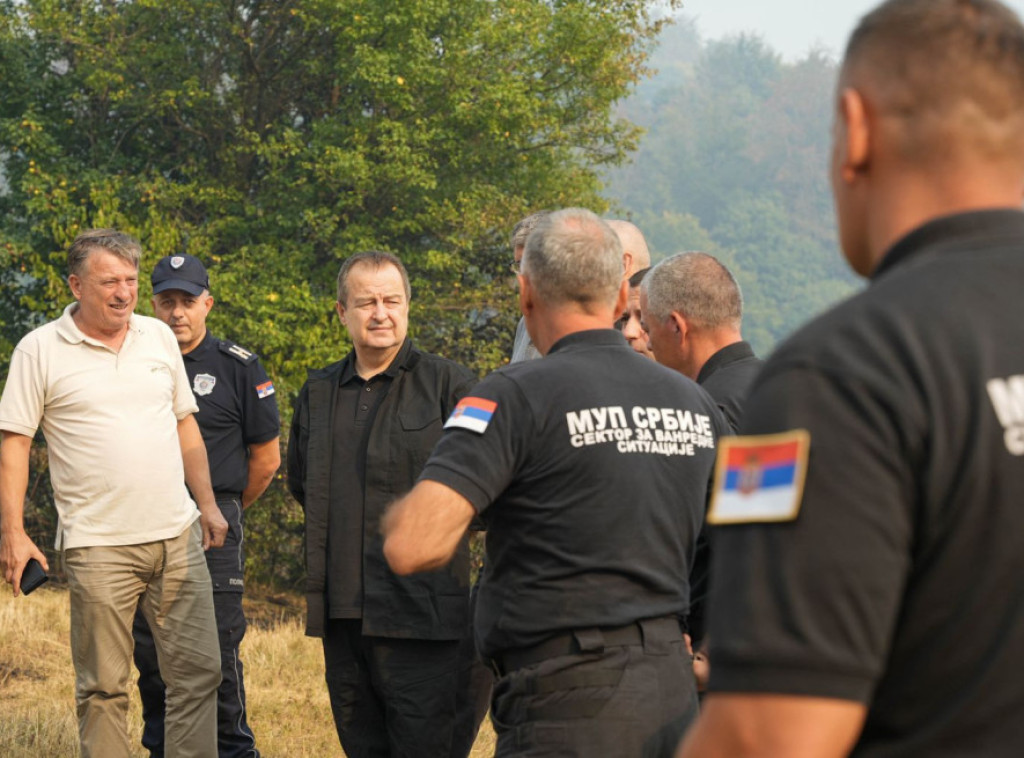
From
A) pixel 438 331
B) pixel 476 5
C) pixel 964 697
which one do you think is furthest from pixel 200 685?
pixel 476 5

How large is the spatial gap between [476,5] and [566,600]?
19.5 meters

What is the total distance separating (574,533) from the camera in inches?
121

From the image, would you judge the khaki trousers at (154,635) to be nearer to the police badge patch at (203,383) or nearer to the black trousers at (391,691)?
the black trousers at (391,691)

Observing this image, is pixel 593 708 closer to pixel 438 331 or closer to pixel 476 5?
pixel 438 331

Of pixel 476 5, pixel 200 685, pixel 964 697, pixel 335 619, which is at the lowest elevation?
pixel 200 685

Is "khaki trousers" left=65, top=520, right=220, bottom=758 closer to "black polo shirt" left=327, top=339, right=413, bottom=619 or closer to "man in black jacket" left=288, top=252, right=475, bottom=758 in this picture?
"man in black jacket" left=288, top=252, right=475, bottom=758

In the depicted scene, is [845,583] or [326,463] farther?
[326,463]

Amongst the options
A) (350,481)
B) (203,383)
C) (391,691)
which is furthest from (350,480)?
(203,383)

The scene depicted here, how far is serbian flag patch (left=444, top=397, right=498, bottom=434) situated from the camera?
3.04m

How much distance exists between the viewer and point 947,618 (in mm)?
1297

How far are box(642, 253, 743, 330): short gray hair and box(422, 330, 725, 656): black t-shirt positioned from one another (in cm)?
98

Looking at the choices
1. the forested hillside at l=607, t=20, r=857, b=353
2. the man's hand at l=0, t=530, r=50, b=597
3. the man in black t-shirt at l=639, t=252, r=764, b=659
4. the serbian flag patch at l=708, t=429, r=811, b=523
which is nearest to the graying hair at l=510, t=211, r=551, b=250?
the man in black t-shirt at l=639, t=252, r=764, b=659

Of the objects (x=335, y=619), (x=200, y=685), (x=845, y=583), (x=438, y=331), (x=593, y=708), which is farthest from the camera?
(x=438, y=331)

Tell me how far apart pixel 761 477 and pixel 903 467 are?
0.13m
